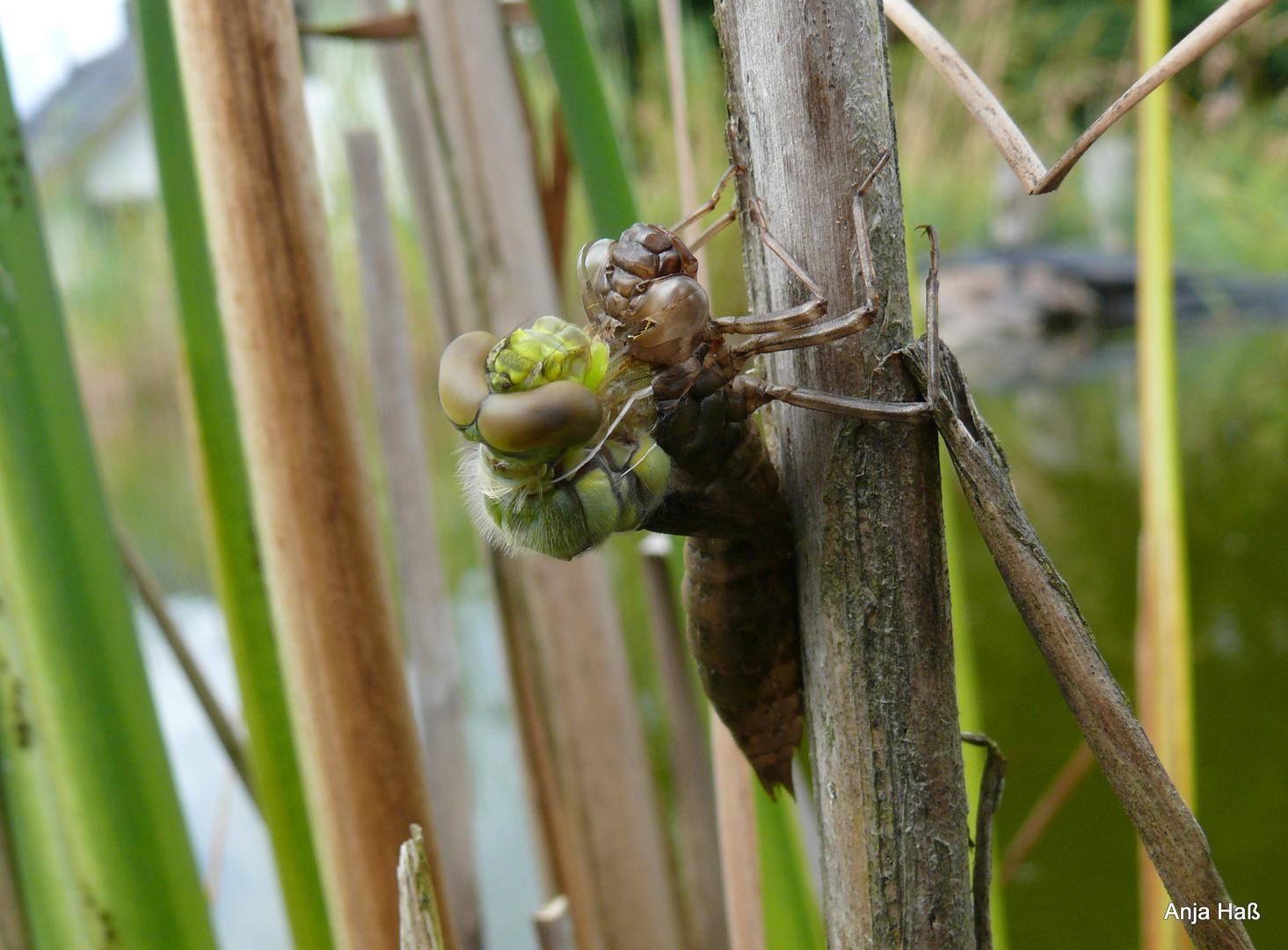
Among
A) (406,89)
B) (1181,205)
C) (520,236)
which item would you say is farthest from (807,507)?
(1181,205)

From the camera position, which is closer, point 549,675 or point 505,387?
point 505,387

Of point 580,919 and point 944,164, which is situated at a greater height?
point 944,164

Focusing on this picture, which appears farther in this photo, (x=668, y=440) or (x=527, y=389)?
(x=668, y=440)

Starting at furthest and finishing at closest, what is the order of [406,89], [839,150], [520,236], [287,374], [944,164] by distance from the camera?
[944,164], [406,89], [520,236], [287,374], [839,150]

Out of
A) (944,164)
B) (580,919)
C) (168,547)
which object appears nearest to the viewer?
(580,919)

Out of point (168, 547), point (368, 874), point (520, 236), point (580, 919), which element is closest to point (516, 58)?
point (520, 236)

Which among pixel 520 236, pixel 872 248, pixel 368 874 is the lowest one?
pixel 368 874

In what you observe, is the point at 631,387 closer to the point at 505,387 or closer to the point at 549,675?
the point at 505,387
